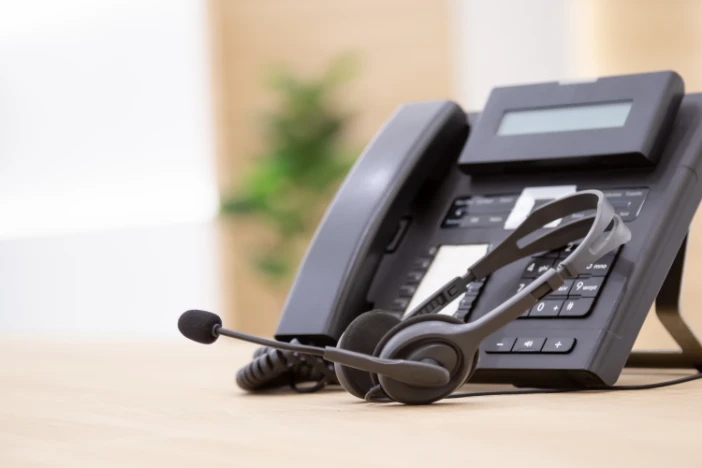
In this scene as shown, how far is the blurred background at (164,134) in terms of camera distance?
508 centimetres

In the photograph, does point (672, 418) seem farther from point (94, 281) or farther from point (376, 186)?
point (94, 281)

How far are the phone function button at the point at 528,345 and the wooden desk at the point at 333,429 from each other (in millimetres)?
36

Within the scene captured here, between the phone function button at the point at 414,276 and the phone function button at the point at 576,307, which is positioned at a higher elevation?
the phone function button at the point at 576,307

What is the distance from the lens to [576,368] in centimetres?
62

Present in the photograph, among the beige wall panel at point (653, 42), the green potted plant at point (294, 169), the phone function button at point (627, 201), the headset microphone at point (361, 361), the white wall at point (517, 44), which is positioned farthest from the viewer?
the green potted plant at point (294, 169)

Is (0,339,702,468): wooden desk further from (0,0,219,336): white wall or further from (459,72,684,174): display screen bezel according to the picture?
(0,0,219,336): white wall

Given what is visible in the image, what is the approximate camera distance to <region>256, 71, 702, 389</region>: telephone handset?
655mm

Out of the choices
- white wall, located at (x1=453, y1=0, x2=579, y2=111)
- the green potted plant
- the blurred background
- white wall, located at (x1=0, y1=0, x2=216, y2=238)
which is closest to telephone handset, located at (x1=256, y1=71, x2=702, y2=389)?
white wall, located at (x1=453, y1=0, x2=579, y2=111)

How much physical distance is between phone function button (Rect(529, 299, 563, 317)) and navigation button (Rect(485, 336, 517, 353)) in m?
0.02

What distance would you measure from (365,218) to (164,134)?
185 inches

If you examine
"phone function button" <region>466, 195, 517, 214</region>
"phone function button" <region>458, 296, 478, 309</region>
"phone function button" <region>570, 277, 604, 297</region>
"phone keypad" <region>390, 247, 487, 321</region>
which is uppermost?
"phone function button" <region>570, 277, 604, 297</region>

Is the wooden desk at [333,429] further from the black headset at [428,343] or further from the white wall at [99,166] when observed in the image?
the white wall at [99,166]

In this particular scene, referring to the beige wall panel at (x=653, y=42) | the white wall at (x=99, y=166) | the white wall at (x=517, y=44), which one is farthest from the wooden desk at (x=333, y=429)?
the white wall at (x=99, y=166)

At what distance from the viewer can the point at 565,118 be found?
2.63 ft
